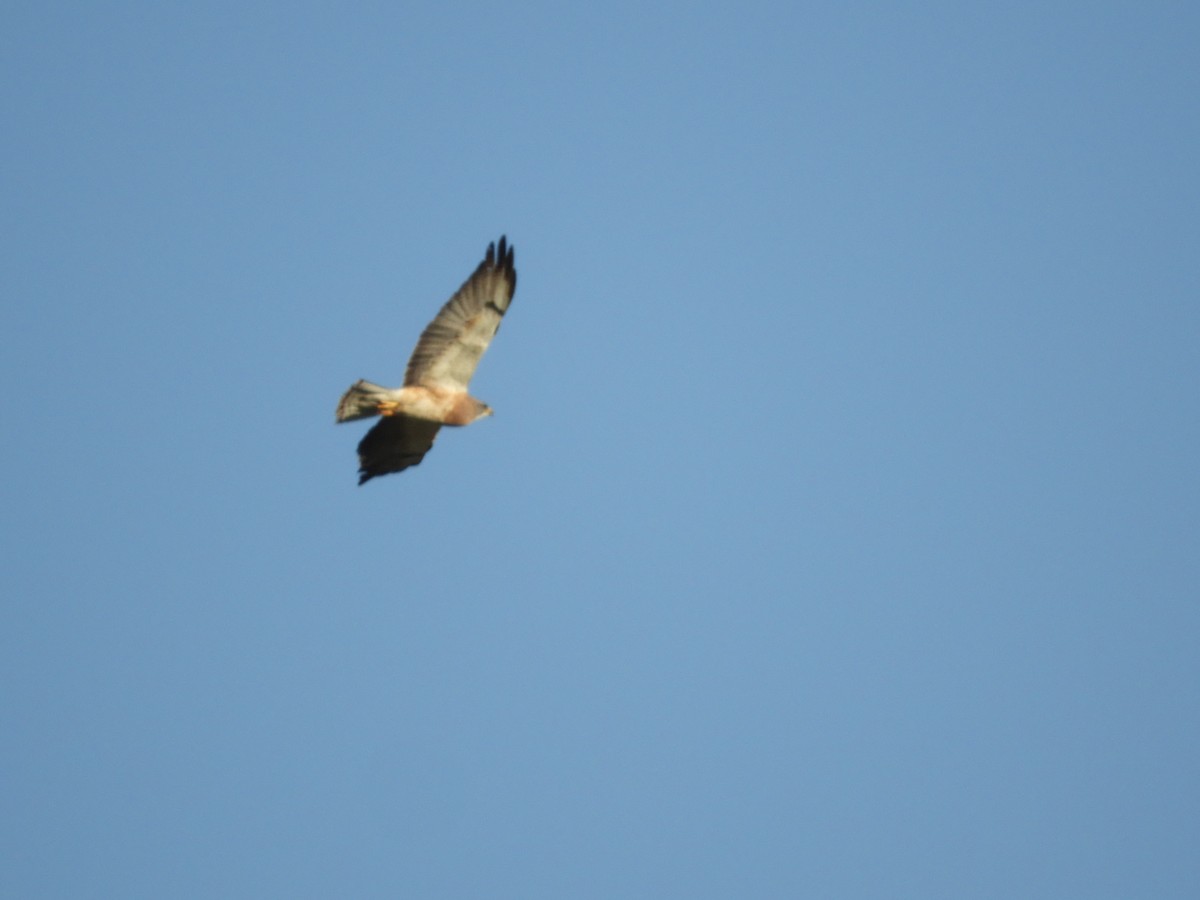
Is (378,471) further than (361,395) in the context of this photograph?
Yes

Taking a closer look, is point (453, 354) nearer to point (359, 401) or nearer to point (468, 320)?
point (468, 320)

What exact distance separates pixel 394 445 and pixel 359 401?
1569 mm

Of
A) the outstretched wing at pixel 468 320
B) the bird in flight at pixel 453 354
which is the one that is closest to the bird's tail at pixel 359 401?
the bird in flight at pixel 453 354

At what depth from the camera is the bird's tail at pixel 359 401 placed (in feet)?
44.0

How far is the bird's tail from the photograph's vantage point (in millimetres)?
13422

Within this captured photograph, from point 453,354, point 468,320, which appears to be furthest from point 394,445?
point 468,320

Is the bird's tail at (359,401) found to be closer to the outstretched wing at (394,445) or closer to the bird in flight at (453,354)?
the bird in flight at (453,354)

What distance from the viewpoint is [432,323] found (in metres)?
14.3

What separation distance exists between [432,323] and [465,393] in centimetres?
98

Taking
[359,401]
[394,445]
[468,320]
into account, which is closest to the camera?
[359,401]

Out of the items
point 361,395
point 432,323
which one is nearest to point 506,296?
point 432,323

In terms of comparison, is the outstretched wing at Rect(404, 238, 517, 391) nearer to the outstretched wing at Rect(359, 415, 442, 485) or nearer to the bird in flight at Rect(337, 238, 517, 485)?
the bird in flight at Rect(337, 238, 517, 485)

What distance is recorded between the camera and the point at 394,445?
15.0 metres

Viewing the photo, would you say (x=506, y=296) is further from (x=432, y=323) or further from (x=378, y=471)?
(x=378, y=471)
